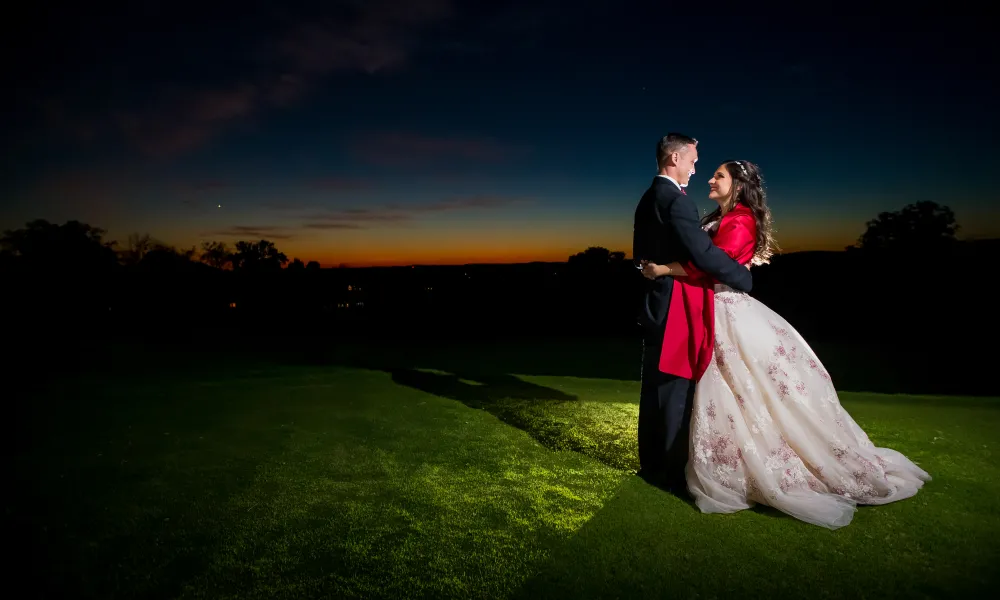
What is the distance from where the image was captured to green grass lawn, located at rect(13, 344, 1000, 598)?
2.28 meters

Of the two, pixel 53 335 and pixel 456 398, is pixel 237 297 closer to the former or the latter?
pixel 53 335

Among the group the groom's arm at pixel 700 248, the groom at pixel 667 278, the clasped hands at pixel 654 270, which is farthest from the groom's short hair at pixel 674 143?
the clasped hands at pixel 654 270

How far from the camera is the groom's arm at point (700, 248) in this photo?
3047mm

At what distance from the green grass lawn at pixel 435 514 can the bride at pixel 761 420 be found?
17cm

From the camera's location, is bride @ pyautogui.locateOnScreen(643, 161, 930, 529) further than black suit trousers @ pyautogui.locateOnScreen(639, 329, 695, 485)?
No

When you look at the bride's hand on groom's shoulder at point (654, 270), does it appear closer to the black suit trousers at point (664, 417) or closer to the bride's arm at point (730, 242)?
the bride's arm at point (730, 242)

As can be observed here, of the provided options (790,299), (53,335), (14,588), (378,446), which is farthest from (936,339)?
(53,335)

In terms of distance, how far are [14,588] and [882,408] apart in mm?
6623

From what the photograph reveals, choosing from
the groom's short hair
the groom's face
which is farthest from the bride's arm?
the groom's short hair

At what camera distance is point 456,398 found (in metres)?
5.89

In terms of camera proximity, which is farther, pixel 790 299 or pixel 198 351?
pixel 790 299

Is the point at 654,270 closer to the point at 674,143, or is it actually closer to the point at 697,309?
the point at 697,309

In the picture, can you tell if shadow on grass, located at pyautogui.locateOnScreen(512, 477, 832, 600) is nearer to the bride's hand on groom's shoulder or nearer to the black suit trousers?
the black suit trousers

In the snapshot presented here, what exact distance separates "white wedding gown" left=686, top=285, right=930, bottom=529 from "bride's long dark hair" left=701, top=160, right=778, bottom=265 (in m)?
0.39
